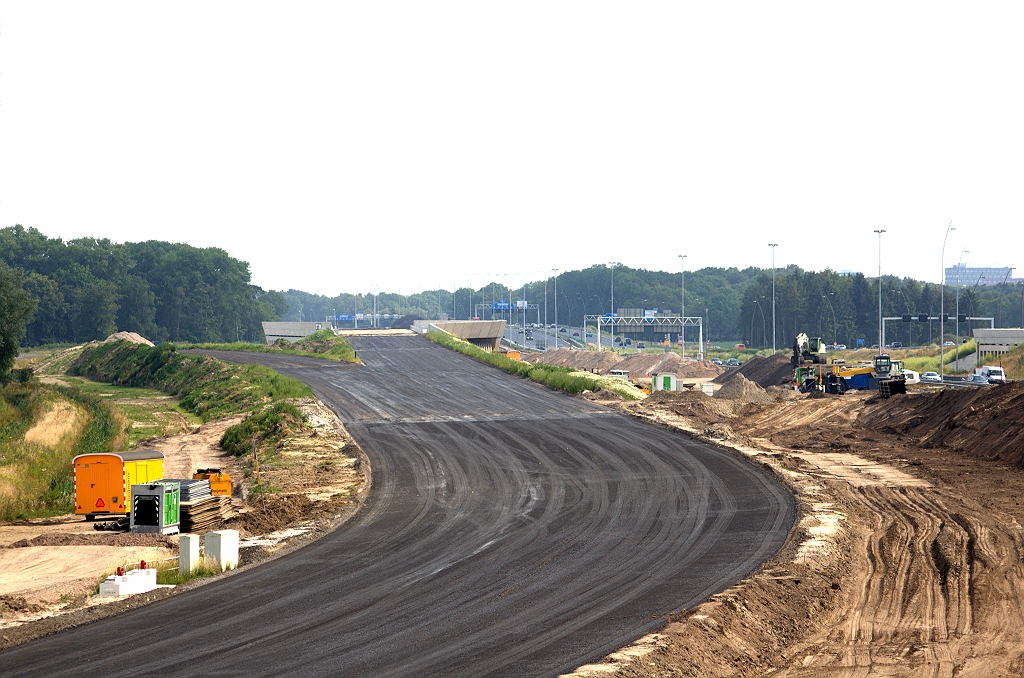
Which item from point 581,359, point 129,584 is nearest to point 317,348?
point 581,359

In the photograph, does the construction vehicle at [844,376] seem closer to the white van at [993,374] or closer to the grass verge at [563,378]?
the white van at [993,374]

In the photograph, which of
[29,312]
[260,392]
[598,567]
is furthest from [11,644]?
[29,312]

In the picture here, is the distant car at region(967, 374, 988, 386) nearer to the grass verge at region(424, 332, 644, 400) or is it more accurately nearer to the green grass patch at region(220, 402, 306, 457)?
the grass verge at region(424, 332, 644, 400)

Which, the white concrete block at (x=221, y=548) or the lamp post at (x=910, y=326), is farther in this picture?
the lamp post at (x=910, y=326)

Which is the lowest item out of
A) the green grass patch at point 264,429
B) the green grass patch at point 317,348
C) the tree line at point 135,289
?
the green grass patch at point 264,429

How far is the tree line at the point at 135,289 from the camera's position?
493ft

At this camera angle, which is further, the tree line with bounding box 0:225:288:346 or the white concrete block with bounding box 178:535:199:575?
the tree line with bounding box 0:225:288:346

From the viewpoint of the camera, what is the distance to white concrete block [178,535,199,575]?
805 inches

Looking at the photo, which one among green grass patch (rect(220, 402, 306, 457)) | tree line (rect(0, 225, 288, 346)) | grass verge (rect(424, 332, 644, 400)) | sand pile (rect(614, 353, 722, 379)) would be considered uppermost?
tree line (rect(0, 225, 288, 346))

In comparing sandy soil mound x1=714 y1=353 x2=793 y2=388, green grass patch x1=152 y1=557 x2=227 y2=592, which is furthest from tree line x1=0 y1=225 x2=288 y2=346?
green grass patch x1=152 y1=557 x2=227 y2=592

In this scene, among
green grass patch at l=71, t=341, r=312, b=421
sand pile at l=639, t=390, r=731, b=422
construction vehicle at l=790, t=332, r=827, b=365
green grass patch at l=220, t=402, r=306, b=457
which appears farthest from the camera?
construction vehicle at l=790, t=332, r=827, b=365

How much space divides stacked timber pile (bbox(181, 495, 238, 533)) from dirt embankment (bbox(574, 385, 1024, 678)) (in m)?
14.7

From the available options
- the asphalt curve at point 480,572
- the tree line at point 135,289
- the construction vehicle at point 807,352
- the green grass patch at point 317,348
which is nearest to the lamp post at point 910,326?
the construction vehicle at point 807,352

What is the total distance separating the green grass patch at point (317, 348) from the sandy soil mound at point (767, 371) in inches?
1565
